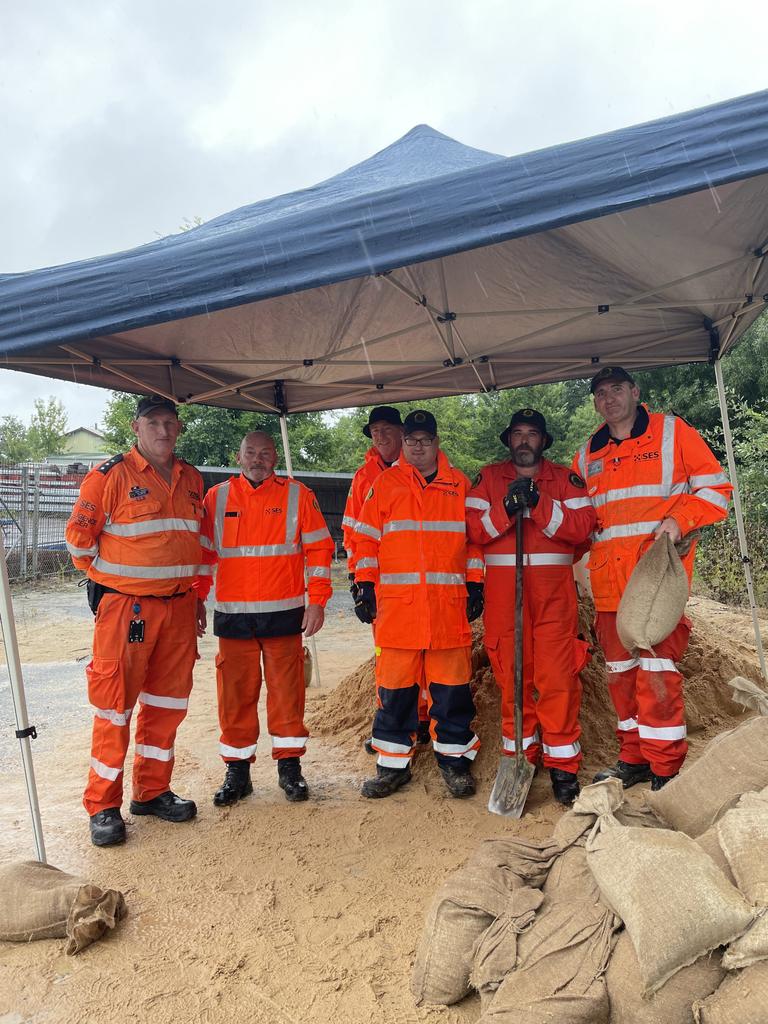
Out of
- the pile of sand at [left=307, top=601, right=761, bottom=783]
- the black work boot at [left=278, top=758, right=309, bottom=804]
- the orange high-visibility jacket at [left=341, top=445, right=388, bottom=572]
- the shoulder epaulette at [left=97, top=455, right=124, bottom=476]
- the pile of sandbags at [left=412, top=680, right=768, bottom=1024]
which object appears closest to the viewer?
the pile of sandbags at [left=412, top=680, right=768, bottom=1024]

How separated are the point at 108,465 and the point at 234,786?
1874 millimetres

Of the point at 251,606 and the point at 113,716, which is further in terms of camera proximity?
the point at 251,606

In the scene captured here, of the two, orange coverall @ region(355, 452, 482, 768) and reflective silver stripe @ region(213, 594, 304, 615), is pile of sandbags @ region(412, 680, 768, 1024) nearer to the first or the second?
orange coverall @ region(355, 452, 482, 768)

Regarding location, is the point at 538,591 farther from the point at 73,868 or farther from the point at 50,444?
the point at 50,444

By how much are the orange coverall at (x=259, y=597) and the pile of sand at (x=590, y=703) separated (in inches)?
34.7

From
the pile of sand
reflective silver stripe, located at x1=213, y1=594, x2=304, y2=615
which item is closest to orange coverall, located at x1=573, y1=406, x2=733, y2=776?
the pile of sand

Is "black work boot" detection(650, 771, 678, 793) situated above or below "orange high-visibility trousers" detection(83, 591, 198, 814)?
below

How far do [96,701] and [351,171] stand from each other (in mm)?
2980

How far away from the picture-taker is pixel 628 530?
11.4 feet

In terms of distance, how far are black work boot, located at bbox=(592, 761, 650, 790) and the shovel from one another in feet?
1.31

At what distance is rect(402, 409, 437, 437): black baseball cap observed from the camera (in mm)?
3768

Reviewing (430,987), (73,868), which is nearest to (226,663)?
(73,868)

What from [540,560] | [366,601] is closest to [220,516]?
[366,601]

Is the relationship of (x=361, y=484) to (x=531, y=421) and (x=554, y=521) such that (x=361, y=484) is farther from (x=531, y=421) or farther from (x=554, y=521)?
(x=554, y=521)
